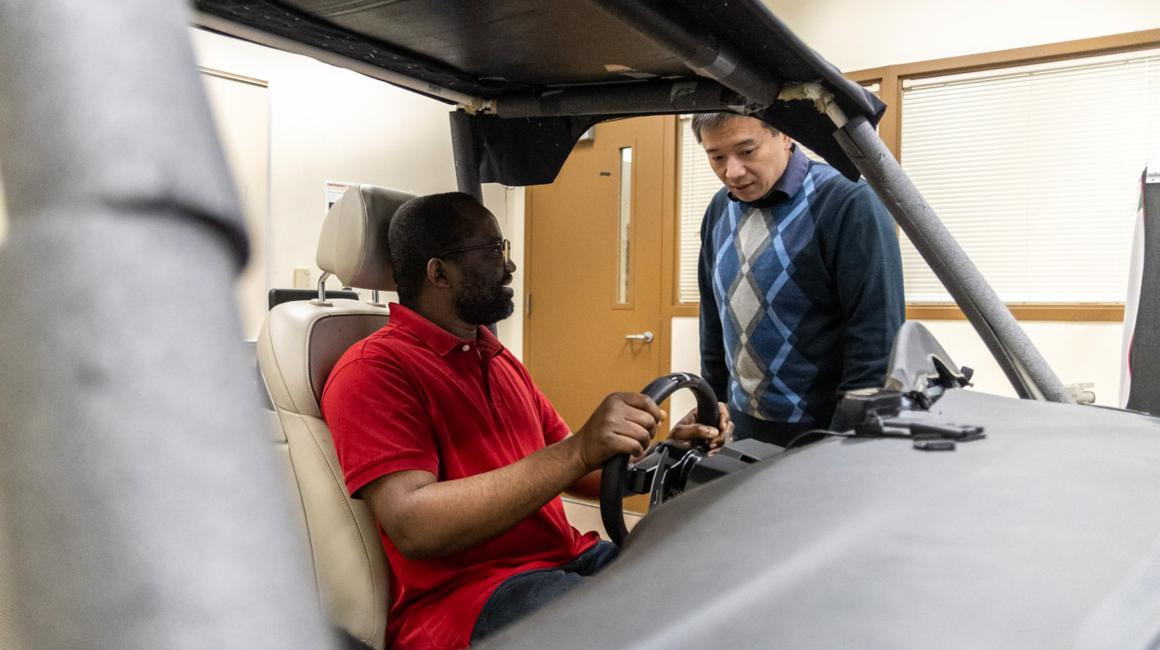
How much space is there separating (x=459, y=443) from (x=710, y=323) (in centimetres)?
117

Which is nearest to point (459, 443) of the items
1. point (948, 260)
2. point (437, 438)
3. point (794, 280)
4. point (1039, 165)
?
point (437, 438)

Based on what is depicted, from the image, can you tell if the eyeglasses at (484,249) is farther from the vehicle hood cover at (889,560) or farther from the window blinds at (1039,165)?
the window blinds at (1039,165)

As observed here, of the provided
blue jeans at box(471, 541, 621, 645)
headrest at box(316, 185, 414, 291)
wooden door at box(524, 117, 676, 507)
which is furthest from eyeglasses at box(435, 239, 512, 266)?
wooden door at box(524, 117, 676, 507)

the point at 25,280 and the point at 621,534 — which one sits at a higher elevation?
the point at 25,280

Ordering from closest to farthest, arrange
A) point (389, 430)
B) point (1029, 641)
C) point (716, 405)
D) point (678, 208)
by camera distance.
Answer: point (1029, 641), point (389, 430), point (716, 405), point (678, 208)

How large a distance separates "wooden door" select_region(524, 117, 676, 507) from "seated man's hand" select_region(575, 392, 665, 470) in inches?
131

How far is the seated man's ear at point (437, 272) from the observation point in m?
1.56

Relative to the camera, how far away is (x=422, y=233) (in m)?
1.56

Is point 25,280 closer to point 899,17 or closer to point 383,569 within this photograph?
point 383,569

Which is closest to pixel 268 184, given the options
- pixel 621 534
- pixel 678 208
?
pixel 678 208

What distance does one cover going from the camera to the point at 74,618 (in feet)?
0.53

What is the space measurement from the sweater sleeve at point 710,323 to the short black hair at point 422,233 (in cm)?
100

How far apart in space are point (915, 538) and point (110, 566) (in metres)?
0.60

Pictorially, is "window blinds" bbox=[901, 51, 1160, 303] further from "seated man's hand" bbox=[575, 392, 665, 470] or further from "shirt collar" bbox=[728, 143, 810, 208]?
"seated man's hand" bbox=[575, 392, 665, 470]
